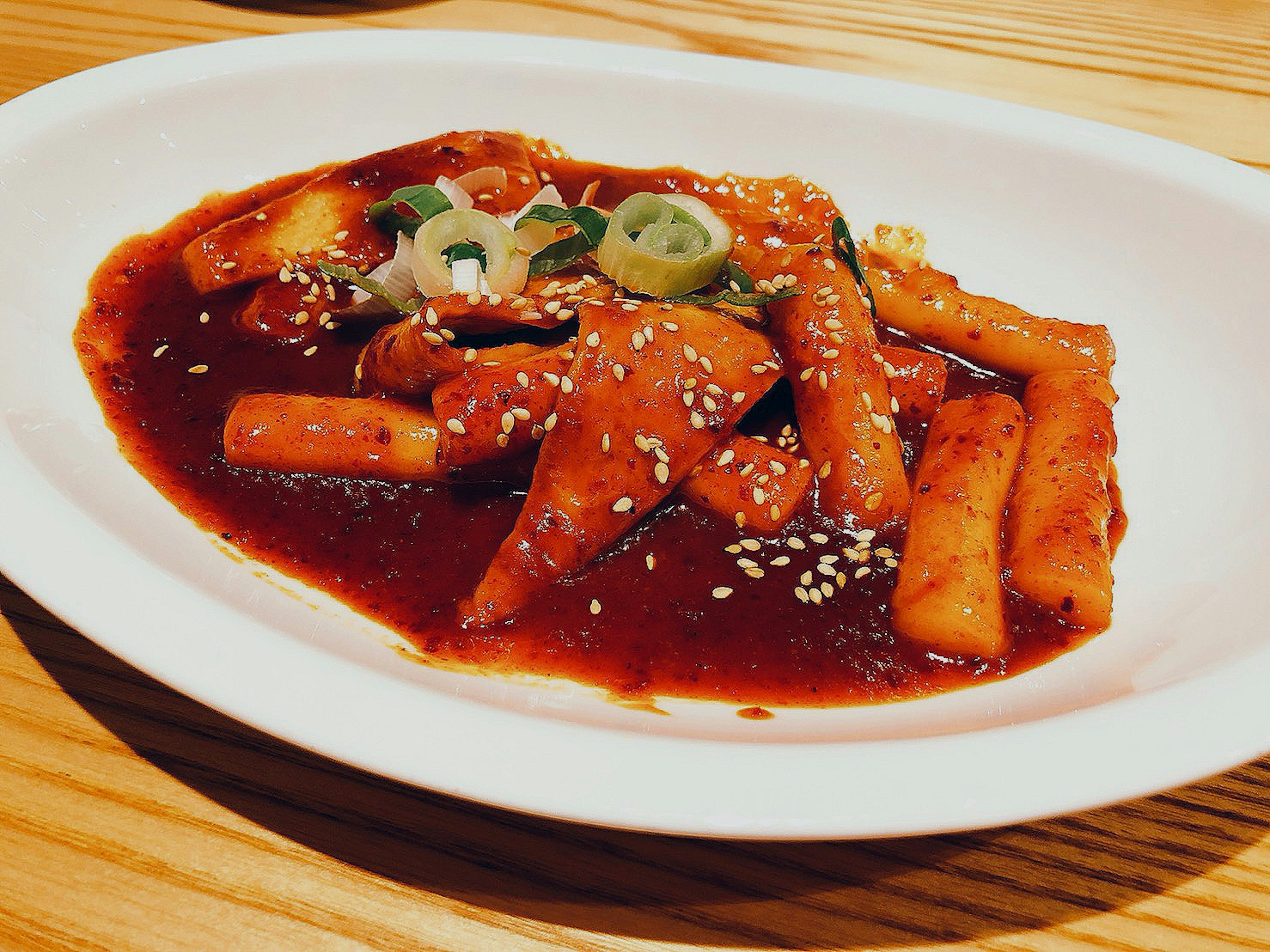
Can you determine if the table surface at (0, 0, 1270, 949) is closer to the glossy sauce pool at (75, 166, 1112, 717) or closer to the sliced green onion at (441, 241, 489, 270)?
the glossy sauce pool at (75, 166, 1112, 717)

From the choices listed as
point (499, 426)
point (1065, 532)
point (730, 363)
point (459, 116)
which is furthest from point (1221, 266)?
point (459, 116)

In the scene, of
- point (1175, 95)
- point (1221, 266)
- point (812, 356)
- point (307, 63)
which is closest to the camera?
point (812, 356)

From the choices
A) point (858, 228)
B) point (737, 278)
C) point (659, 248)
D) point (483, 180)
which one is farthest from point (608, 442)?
point (858, 228)

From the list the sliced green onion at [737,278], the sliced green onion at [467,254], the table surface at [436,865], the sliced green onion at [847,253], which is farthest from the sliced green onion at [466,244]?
the table surface at [436,865]

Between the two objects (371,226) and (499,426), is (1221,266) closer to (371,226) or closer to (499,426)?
(499,426)

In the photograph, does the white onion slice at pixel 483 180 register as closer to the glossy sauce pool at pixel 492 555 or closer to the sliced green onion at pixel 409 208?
the sliced green onion at pixel 409 208

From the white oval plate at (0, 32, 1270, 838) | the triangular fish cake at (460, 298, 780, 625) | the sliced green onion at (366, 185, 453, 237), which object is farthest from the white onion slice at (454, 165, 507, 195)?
the triangular fish cake at (460, 298, 780, 625)

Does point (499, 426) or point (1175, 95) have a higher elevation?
point (1175, 95)
